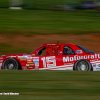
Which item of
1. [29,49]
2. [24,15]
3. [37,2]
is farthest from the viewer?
[37,2]

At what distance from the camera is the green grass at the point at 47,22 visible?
19.5 meters

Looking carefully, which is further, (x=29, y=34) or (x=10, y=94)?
(x=29, y=34)

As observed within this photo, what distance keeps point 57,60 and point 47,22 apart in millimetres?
12319

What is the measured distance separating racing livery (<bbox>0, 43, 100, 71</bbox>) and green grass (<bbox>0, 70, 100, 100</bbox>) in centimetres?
256

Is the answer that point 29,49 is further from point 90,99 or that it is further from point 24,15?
point 90,99

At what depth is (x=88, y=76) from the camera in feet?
23.7

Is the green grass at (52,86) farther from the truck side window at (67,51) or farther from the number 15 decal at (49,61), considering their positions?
the truck side window at (67,51)

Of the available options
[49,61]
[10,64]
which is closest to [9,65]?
[10,64]

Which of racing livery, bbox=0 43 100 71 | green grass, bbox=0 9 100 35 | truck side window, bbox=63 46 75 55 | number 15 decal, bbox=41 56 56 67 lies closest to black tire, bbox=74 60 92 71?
racing livery, bbox=0 43 100 71

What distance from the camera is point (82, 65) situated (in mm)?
10070

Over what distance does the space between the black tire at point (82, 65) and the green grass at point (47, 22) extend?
9228 millimetres

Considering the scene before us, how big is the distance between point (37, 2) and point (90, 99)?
81.2 feet

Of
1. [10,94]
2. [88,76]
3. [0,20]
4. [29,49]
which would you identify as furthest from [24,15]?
[10,94]

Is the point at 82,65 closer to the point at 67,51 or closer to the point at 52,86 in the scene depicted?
the point at 67,51
